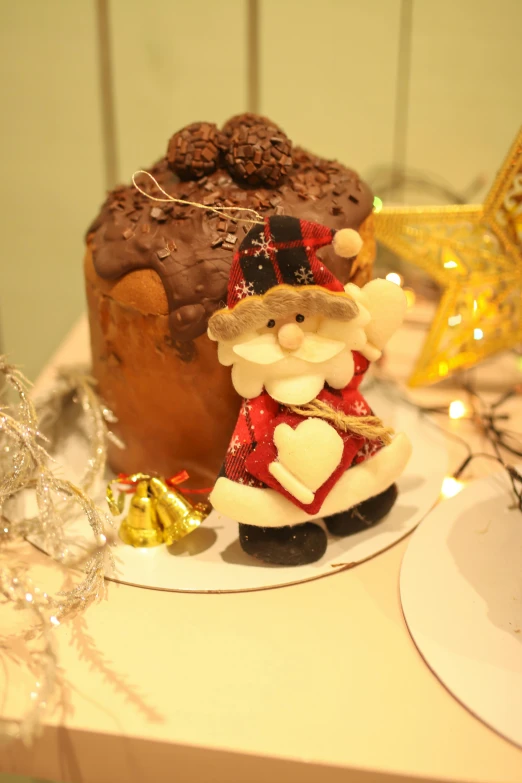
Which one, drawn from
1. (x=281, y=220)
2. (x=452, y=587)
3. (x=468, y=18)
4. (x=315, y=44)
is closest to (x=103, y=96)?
(x=315, y=44)

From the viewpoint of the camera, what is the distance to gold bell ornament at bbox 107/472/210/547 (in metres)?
0.87

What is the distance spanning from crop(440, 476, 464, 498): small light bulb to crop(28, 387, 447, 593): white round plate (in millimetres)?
13

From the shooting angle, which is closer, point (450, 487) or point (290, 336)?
point (290, 336)

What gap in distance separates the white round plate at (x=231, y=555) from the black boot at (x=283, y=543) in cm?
1

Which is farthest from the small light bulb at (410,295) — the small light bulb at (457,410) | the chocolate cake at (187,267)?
the chocolate cake at (187,267)

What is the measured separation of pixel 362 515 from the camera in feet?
2.98

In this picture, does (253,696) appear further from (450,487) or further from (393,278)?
(393,278)

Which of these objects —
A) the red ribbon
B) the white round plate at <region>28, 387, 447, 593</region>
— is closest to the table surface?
the white round plate at <region>28, 387, 447, 593</region>

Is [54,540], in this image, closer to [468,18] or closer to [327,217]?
[327,217]

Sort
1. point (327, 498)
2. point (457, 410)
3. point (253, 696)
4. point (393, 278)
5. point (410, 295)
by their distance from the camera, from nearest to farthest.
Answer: point (253, 696)
point (327, 498)
point (393, 278)
point (457, 410)
point (410, 295)

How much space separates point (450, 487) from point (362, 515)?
175 millimetres

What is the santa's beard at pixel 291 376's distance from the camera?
80 centimetres

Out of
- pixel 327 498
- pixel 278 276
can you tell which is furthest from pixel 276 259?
pixel 327 498

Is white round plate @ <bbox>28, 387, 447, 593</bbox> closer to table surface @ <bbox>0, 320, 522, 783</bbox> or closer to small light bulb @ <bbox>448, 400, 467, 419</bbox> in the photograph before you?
table surface @ <bbox>0, 320, 522, 783</bbox>
